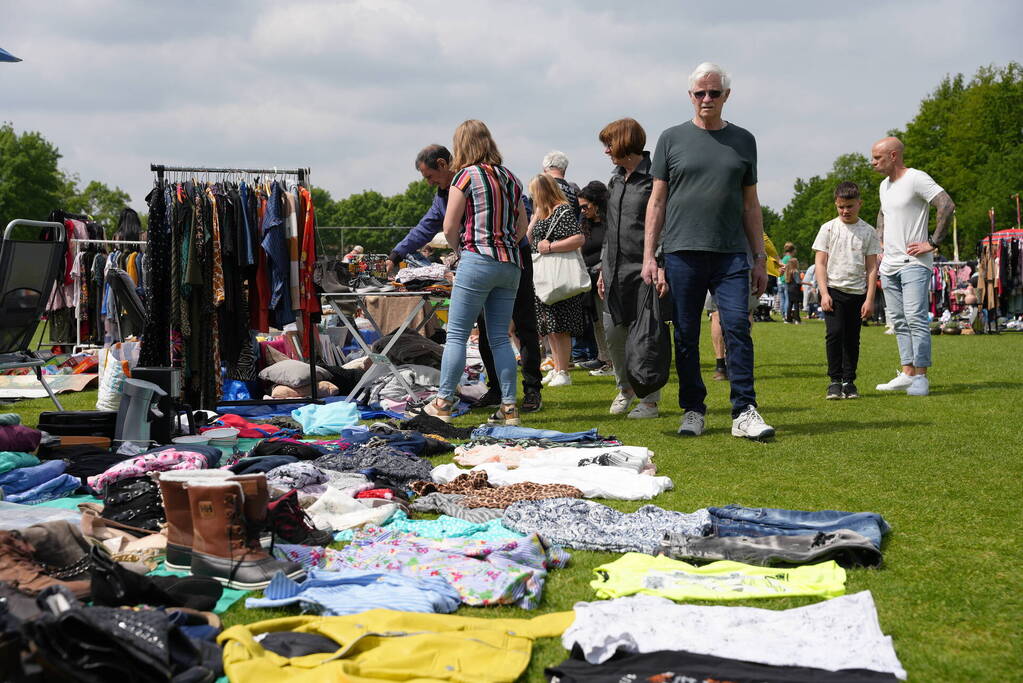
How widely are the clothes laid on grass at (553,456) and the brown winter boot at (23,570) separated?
278 centimetres

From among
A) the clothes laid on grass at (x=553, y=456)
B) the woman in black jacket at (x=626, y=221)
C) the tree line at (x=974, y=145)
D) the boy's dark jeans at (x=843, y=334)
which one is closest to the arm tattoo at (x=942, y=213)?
the boy's dark jeans at (x=843, y=334)

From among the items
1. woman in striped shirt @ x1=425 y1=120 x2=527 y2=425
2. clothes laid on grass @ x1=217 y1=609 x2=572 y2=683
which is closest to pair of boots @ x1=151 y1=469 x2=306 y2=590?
clothes laid on grass @ x1=217 y1=609 x2=572 y2=683

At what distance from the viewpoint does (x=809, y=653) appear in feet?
7.86

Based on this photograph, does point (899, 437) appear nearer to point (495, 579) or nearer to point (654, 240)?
point (654, 240)

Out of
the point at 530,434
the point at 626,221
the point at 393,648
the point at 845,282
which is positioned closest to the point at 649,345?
the point at 530,434

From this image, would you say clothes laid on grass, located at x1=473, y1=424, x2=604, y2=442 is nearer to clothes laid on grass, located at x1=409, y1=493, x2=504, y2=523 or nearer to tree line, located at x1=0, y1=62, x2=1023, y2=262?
clothes laid on grass, located at x1=409, y1=493, x2=504, y2=523

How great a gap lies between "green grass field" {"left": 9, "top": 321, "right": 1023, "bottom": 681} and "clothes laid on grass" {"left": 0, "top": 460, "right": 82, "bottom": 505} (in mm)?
2130

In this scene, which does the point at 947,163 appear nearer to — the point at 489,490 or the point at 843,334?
the point at 843,334

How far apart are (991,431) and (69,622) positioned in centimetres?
565

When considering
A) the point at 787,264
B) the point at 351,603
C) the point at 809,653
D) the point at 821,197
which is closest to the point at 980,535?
the point at 809,653

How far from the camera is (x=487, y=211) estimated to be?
22.2 feet

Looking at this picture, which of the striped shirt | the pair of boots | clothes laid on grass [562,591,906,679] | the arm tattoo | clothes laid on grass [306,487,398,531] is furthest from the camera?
the arm tattoo

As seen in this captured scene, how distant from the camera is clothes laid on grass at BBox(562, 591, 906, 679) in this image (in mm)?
2371

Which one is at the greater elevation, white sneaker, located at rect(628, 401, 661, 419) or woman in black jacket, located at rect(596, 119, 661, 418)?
woman in black jacket, located at rect(596, 119, 661, 418)
